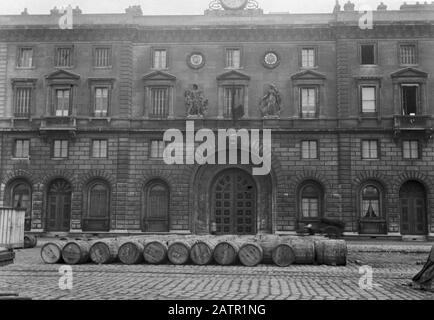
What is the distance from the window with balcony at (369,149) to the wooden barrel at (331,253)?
18869mm

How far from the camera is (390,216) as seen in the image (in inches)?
1426

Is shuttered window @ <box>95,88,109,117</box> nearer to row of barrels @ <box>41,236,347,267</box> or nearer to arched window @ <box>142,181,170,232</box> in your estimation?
arched window @ <box>142,181,170,232</box>

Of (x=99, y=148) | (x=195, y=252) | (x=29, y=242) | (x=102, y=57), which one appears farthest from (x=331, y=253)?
(x=102, y=57)

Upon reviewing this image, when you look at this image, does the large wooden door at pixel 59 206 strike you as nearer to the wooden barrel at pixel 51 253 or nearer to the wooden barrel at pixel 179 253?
the wooden barrel at pixel 51 253

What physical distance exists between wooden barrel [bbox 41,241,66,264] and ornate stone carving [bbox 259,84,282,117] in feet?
71.0

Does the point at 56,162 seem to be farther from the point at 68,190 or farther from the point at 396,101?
the point at 396,101

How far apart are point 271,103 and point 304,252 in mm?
19653

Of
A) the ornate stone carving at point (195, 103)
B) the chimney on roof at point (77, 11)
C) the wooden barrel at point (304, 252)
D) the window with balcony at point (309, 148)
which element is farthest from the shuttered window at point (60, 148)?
the wooden barrel at point (304, 252)

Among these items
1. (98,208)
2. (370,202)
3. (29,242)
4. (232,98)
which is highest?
(232,98)

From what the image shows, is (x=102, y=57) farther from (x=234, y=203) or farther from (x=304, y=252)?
(x=304, y=252)

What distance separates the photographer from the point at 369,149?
37219mm

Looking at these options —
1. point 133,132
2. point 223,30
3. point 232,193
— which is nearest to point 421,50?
point 223,30

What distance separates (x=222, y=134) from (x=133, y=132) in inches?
252

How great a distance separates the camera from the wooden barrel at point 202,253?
61.1 feet
